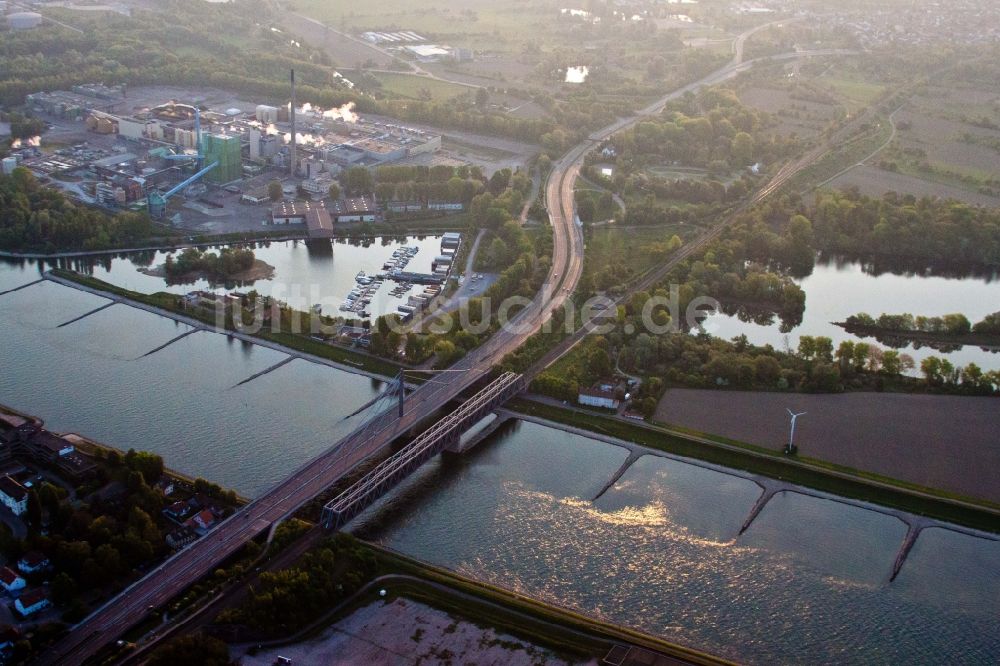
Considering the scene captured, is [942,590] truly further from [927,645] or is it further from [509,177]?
[509,177]

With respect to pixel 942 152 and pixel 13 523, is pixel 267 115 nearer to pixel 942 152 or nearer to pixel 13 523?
pixel 13 523

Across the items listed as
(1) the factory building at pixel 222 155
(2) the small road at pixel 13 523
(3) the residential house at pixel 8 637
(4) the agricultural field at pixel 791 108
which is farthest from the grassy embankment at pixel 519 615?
(4) the agricultural field at pixel 791 108

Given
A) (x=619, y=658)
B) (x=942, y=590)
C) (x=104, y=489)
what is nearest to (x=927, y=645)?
(x=942, y=590)

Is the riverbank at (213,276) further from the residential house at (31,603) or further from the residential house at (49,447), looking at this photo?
the residential house at (31,603)

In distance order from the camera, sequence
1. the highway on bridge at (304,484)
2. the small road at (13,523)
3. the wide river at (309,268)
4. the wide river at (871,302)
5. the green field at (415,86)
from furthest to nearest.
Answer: the green field at (415,86), the wide river at (309,268), the wide river at (871,302), the small road at (13,523), the highway on bridge at (304,484)

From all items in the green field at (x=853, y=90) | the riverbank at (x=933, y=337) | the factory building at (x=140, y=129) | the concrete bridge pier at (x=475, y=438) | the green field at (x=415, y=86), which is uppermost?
the green field at (x=853, y=90)

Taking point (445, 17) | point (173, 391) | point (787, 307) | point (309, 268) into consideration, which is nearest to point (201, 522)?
point (173, 391)
